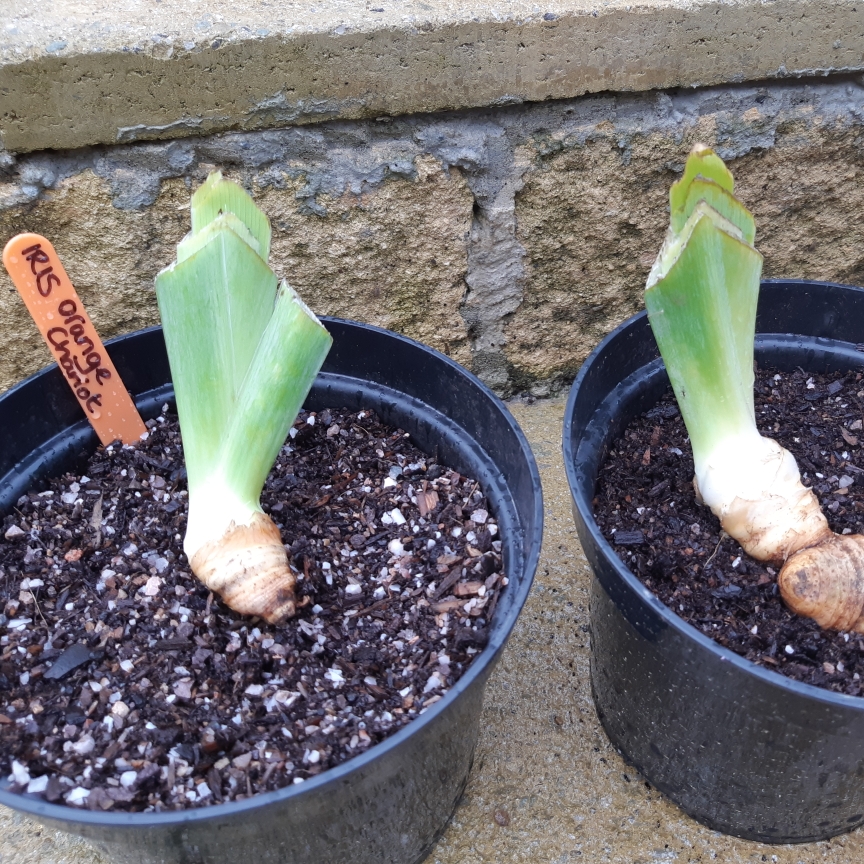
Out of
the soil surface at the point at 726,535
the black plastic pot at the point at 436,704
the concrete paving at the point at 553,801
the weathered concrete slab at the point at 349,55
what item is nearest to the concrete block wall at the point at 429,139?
the weathered concrete slab at the point at 349,55

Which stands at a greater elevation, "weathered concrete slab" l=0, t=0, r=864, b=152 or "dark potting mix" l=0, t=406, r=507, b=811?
"weathered concrete slab" l=0, t=0, r=864, b=152

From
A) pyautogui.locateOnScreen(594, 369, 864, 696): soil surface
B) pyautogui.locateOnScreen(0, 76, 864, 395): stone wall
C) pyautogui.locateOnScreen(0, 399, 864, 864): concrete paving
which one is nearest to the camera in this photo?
pyautogui.locateOnScreen(594, 369, 864, 696): soil surface

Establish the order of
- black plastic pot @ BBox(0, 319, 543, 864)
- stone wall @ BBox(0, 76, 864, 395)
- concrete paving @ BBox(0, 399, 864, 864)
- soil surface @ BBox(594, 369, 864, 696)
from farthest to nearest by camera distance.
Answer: stone wall @ BBox(0, 76, 864, 395)
concrete paving @ BBox(0, 399, 864, 864)
soil surface @ BBox(594, 369, 864, 696)
black plastic pot @ BBox(0, 319, 543, 864)

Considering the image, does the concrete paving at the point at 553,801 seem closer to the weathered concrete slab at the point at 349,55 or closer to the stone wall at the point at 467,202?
the stone wall at the point at 467,202

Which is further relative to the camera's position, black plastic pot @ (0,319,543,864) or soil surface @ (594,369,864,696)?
soil surface @ (594,369,864,696)

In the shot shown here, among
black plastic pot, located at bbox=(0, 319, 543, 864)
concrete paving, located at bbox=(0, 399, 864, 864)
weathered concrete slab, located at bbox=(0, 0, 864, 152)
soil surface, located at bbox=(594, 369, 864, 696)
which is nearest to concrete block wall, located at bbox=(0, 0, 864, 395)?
weathered concrete slab, located at bbox=(0, 0, 864, 152)

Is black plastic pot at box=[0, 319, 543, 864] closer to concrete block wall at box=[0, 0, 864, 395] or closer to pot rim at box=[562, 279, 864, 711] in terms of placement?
pot rim at box=[562, 279, 864, 711]

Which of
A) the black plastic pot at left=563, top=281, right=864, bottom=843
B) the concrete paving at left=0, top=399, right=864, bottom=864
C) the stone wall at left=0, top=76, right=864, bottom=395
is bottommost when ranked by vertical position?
the concrete paving at left=0, top=399, right=864, bottom=864
